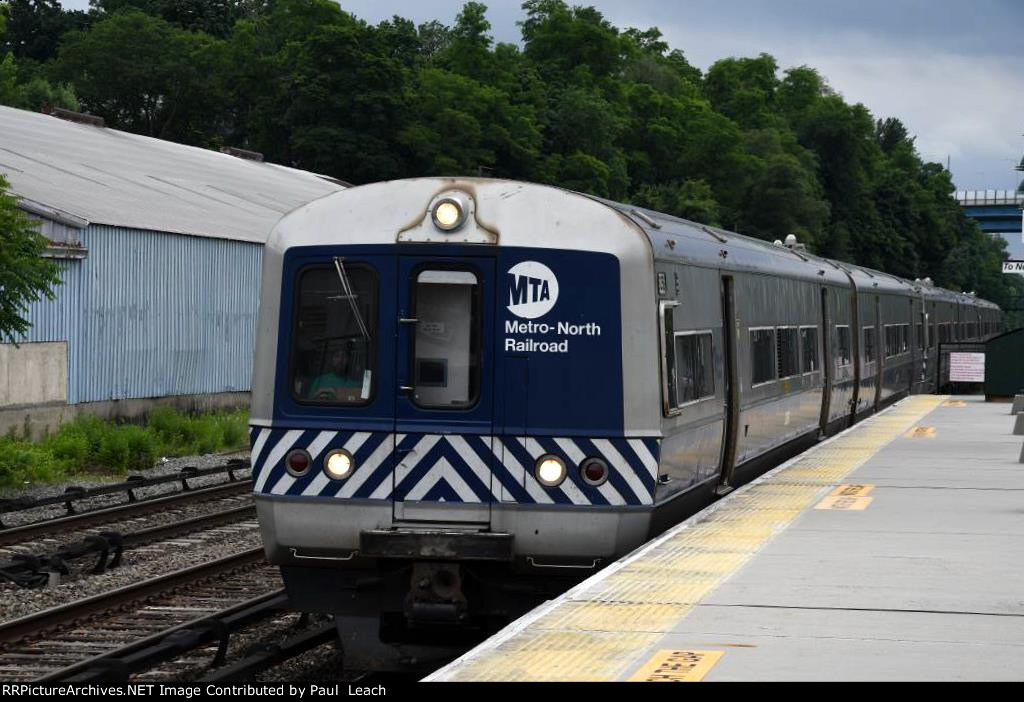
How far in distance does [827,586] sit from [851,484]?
5899 mm

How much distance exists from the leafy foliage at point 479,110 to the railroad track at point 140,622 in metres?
52.8

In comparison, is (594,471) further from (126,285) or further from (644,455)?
(126,285)

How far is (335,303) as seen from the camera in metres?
10.2

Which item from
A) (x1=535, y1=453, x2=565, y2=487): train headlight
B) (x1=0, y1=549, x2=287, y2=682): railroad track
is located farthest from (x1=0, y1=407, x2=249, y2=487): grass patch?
(x1=535, y1=453, x2=565, y2=487): train headlight

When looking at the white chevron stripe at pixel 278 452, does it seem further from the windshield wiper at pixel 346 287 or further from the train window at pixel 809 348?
the train window at pixel 809 348

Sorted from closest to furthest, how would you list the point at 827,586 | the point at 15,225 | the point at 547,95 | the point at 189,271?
the point at 827,586 < the point at 15,225 < the point at 189,271 < the point at 547,95

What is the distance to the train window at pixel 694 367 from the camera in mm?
11125

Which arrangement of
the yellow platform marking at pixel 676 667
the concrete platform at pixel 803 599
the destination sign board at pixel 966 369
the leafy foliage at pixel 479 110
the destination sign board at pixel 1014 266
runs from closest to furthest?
the yellow platform marking at pixel 676 667, the concrete platform at pixel 803 599, the destination sign board at pixel 1014 266, the destination sign board at pixel 966 369, the leafy foliage at pixel 479 110

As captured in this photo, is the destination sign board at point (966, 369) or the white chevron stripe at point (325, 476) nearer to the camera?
the white chevron stripe at point (325, 476)

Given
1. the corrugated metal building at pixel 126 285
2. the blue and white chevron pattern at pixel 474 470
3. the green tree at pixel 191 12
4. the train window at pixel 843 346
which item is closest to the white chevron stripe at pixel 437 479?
the blue and white chevron pattern at pixel 474 470

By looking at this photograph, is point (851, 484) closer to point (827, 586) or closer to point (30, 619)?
point (827, 586)

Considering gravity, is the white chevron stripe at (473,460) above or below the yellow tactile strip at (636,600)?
above

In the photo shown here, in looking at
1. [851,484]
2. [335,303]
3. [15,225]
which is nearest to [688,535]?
[335,303]

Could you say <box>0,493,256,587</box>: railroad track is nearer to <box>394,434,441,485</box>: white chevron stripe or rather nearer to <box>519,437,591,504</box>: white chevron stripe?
<box>394,434,441,485</box>: white chevron stripe
